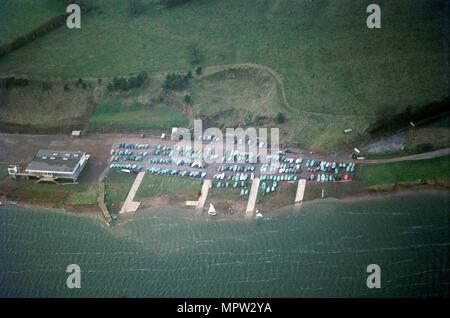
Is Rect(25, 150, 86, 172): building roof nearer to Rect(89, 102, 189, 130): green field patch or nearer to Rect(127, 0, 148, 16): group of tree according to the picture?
Rect(89, 102, 189, 130): green field patch

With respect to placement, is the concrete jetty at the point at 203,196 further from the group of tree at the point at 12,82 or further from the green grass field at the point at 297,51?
the group of tree at the point at 12,82

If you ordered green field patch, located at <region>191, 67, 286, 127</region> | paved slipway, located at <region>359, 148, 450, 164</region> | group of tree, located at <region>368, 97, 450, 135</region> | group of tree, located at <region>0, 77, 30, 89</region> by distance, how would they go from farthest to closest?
group of tree, located at <region>0, 77, 30, 89</region> < green field patch, located at <region>191, 67, 286, 127</region> < group of tree, located at <region>368, 97, 450, 135</region> < paved slipway, located at <region>359, 148, 450, 164</region>

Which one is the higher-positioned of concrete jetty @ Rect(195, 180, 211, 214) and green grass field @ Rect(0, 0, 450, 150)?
green grass field @ Rect(0, 0, 450, 150)

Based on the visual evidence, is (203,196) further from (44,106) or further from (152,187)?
(44,106)

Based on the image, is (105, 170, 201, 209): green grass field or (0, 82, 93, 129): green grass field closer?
(105, 170, 201, 209): green grass field

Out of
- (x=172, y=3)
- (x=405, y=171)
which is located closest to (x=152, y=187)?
(x=405, y=171)

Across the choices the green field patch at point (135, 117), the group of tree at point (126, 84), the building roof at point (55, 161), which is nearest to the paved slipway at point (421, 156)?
the green field patch at point (135, 117)

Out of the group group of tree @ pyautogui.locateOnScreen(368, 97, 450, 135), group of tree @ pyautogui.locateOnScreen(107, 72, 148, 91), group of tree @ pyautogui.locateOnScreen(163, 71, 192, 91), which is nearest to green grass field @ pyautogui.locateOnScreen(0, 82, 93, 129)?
group of tree @ pyautogui.locateOnScreen(107, 72, 148, 91)

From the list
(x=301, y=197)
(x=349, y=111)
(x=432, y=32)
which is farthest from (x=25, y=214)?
(x=432, y=32)
